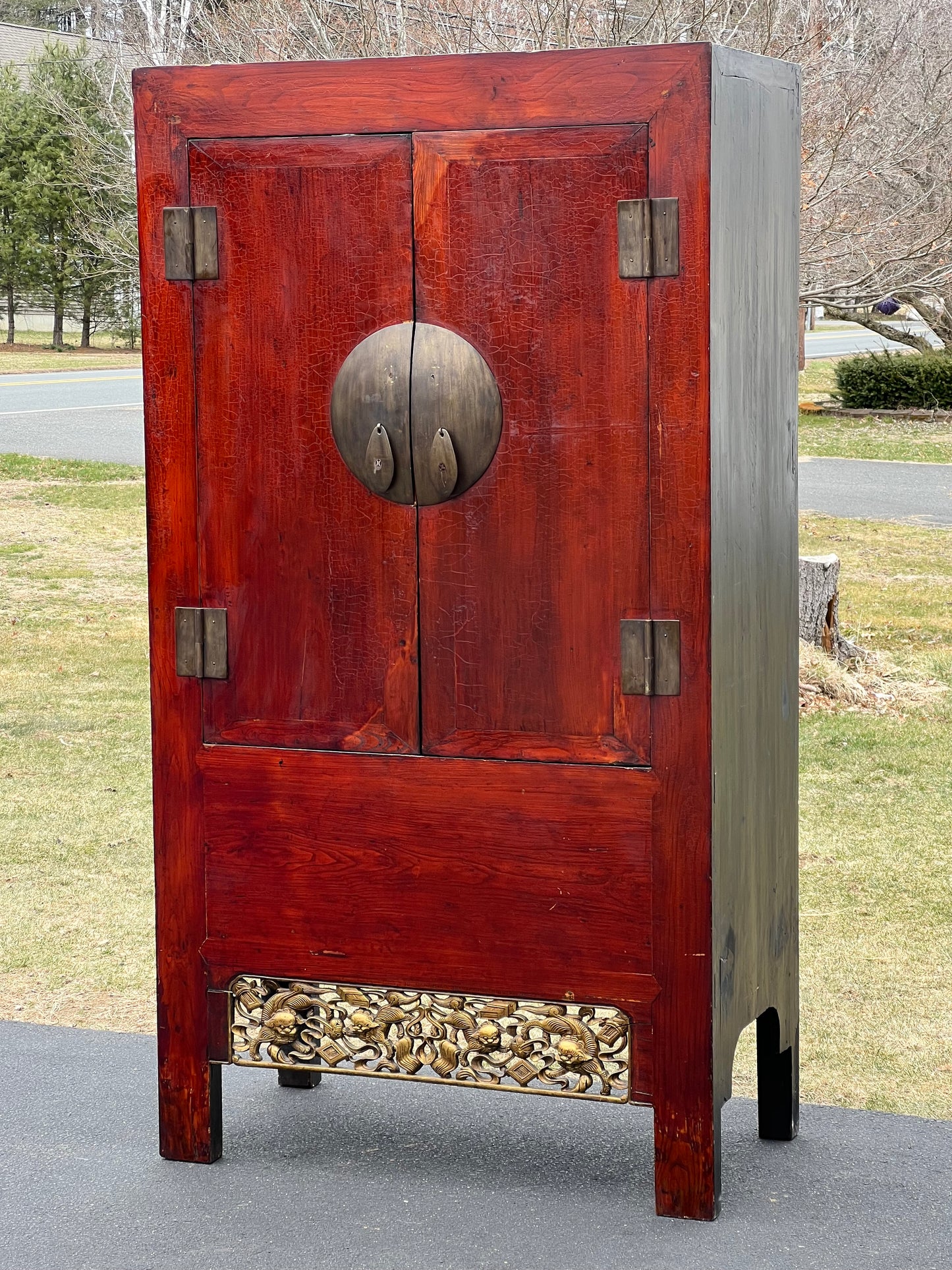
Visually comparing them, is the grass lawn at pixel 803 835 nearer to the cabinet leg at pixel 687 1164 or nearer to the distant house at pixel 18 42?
the cabinet leg at pixel 687 1164

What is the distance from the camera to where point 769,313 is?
2.94 m

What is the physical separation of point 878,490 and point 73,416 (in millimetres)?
8255

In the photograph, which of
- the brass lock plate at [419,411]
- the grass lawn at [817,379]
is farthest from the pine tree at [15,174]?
the brass lock plate at [419,411]

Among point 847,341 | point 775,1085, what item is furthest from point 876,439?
point 847,341

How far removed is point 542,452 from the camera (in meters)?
2.68

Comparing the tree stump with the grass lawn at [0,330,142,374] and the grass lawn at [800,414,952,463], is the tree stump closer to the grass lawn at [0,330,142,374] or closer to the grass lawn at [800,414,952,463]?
the grass lawn at [800,414,952,463]

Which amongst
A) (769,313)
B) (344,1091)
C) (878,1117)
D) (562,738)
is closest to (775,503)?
(769,313)

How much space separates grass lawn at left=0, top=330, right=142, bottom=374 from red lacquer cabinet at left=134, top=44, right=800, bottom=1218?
20.9m

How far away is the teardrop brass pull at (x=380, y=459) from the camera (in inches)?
106

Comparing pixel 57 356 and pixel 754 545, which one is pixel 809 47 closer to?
pixel 754 545

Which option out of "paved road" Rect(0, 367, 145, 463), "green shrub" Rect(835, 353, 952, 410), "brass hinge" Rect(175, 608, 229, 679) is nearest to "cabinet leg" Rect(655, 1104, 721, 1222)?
"brass hinge" Rect(175, 608, 229, 679)

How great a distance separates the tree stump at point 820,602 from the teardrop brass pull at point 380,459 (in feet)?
15.4

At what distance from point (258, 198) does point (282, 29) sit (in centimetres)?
537

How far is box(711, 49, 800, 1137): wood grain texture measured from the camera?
2.65 metres
